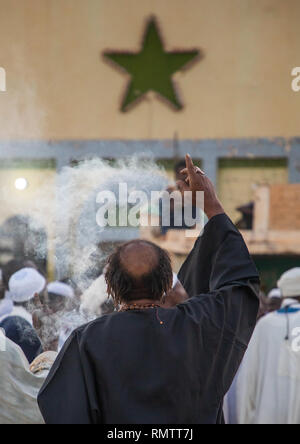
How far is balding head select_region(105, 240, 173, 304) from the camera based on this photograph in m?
1.73

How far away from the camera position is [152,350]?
1689mm

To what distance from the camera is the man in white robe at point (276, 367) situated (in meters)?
3.73

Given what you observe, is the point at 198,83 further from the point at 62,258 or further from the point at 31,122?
the point at 62,258

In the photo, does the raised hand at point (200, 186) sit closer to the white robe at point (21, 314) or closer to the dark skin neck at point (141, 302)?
the dark skin neck at point (141, 302)

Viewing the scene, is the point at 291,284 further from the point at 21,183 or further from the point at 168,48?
the point at 168,48

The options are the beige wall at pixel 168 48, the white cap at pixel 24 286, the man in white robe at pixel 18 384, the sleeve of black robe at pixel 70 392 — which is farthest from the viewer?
the beige wall at pixel 168 48

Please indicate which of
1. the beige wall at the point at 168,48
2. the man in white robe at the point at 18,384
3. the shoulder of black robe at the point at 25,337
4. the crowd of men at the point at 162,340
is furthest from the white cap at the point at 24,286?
the beige wall at the point at 168,48

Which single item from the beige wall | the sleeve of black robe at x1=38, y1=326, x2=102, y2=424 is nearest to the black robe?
the sleeve of black robe at x1=38, y1=326, x2=102, y2=424

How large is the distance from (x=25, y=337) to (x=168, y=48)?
4.88 metres

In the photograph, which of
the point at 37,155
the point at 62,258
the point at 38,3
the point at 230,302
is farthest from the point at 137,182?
the point at 38,3

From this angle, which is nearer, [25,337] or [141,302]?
[141,302]

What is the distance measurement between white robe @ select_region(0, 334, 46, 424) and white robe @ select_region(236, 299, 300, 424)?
1.64 metres

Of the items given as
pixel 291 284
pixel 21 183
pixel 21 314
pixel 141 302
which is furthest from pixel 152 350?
pixel 21 183

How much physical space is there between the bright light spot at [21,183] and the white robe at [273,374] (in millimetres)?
2241
